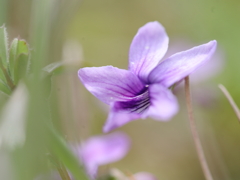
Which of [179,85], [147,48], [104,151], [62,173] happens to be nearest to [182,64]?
[147,48]

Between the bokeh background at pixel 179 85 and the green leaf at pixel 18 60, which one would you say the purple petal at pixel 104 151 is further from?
the green leaf at pixel 18 60

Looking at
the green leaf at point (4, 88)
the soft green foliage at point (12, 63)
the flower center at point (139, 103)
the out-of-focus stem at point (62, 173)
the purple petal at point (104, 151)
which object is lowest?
the purple petal at point (104, 151)

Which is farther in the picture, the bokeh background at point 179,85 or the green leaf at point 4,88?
the bokeh background at point 179,85

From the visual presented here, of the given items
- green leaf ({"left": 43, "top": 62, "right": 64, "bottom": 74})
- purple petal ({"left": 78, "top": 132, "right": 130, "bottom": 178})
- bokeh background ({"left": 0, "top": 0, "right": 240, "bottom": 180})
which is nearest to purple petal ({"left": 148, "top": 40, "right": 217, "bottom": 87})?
green leaf ({"left": 43, "top": 62, "right": 64, "bottom": 74})

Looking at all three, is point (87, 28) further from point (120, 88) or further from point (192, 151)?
point (120, 88)

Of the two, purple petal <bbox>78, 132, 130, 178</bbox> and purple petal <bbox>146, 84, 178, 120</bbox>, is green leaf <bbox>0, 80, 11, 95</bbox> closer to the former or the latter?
A: purple petal <bbox>146, 84, 178, 120</bbox>

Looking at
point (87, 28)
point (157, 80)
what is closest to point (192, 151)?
point (87, 28)

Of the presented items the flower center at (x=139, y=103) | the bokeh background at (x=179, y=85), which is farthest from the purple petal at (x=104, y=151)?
the flower center at (x=139, y=103)

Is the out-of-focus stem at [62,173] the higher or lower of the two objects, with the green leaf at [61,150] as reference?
lower
